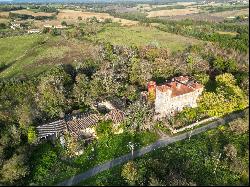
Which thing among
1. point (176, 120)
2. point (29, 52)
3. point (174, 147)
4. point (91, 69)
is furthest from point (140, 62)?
point (29, 52)

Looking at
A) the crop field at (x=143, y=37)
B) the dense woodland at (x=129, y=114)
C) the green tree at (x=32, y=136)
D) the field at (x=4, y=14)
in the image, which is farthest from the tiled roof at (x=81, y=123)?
the field at (x=4, y=14)

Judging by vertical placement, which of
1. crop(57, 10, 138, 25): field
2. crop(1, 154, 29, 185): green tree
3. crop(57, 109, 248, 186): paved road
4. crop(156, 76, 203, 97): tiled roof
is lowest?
crop(57, 109, 248, 186): paved road

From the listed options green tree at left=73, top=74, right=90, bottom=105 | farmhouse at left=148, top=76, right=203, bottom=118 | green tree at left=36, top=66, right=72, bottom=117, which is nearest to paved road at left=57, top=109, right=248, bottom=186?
farmhouse at left=148, top=76, right=203, bottom=118

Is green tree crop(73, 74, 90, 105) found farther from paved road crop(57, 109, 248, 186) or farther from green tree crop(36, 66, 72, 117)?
paved road crop(57, 109, 248, 186)

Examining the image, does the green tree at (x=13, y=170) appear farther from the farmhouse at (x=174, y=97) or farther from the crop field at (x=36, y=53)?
the crop field at (x=36, y=53)

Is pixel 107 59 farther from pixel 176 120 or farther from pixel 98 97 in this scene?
pixel 176 120
